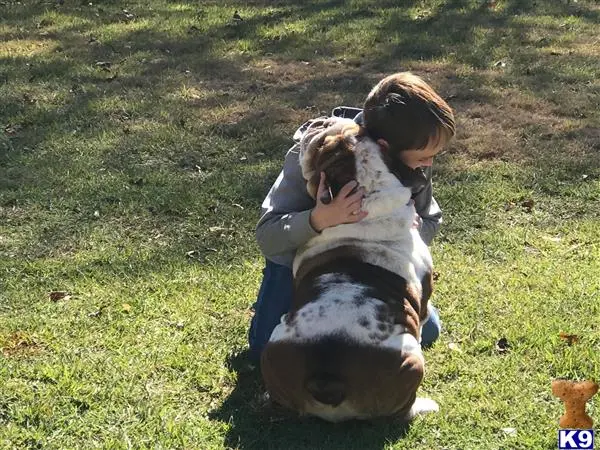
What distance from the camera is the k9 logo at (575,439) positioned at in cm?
314

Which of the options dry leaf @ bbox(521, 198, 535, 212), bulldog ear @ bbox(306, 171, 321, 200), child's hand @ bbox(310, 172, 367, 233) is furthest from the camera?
dry leaf @ bbox(521, 198, 535, 212)

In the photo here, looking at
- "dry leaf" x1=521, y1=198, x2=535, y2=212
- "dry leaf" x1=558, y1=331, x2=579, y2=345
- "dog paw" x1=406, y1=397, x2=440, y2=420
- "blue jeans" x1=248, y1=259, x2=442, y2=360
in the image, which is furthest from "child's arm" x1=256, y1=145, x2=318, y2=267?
"dry leaf" x1=521, y1=198, x2=535, y2=212

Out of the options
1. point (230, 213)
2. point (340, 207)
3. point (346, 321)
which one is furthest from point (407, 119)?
point (230, 213)

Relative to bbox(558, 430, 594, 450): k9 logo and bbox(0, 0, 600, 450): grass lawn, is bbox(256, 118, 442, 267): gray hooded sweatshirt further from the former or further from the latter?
bbox(558, 430, 594, 450): k9 logo

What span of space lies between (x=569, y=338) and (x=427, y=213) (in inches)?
38.4

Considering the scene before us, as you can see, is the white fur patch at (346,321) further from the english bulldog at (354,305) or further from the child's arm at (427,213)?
the child's arm at (427,213)

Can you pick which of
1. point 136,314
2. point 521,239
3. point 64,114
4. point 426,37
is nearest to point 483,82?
point 426,37

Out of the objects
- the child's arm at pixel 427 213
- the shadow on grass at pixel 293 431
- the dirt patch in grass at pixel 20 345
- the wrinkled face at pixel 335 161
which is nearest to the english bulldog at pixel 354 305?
the wrinkled face at pixel 335 161

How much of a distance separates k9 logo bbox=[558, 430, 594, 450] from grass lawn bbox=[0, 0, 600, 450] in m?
0.05

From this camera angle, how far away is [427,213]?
12.1ft

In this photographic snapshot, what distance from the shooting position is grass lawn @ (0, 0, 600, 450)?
3.40m

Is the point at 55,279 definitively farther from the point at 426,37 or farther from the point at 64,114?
the point at 426,37

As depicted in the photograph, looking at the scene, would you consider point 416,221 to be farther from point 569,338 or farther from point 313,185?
point 569,338

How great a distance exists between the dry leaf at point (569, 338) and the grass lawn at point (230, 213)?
35 millimetres
